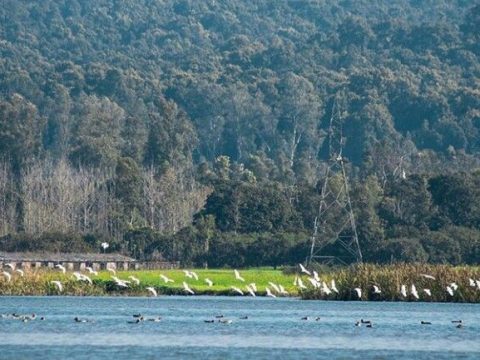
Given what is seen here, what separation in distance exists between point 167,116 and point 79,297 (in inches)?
3012

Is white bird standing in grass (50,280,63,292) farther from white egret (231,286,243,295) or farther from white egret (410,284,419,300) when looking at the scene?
white egret (410,284,419,300)

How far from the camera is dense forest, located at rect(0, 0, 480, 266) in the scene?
110438 millimetres

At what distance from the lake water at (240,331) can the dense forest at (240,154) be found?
27.1 m

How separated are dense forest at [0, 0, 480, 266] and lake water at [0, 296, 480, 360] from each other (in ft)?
88.9

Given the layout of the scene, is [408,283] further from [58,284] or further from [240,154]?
[240,154]

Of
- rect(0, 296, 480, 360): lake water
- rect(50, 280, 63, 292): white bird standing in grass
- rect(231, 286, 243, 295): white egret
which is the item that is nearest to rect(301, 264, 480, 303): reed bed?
rect(0, 296, 480, 360): lake water

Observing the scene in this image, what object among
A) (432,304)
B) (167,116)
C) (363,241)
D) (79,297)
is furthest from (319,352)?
(167,116)

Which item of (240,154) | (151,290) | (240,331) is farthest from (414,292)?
(240,154)

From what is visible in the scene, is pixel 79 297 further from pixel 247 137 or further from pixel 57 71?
pixel 57 71

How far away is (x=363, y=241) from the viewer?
102 m

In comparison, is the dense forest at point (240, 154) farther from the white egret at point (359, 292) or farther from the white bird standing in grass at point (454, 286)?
the white bird standing in grass at point (454, 286)

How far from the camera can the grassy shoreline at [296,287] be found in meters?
67.8

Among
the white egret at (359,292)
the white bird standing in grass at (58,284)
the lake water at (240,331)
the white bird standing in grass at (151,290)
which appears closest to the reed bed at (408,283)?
the white egret at (359,292)

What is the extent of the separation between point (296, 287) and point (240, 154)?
3648 inches
